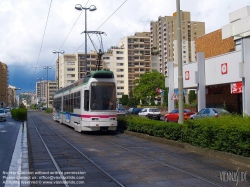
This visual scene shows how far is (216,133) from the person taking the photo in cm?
1173

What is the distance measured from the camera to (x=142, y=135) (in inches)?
744

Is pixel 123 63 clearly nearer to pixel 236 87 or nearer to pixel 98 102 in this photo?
pixel 236 87

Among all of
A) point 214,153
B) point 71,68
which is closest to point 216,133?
point 214,153

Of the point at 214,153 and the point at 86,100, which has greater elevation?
the point at 86,100

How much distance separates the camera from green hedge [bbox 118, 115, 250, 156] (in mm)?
10383

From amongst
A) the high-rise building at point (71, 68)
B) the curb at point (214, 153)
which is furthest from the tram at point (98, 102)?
the high-rise building at point (71, 68)

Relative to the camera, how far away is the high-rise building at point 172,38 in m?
130

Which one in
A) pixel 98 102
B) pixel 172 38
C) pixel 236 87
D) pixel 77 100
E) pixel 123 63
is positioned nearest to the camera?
pixel 98 102

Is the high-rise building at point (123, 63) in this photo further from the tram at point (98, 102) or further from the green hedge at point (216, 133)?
the green hedge at point (216, 133)

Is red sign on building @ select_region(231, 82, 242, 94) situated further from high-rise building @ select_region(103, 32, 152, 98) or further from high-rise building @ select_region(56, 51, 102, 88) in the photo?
high-rise building @ select_region(56, 51, 102, 88)

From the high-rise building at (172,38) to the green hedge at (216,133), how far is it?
110083 millimetres

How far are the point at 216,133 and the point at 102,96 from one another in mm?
9854

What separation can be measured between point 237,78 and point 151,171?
21.8 meters

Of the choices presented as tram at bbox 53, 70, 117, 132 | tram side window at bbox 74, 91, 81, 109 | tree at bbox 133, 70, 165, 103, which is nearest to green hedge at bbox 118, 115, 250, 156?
tram at bbox 53, 70, 117, 132
